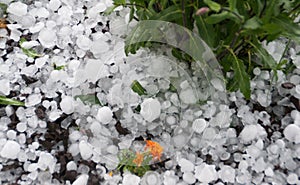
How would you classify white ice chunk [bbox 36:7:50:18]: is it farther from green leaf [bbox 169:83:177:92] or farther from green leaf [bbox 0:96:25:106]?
green leaf [bbox 169:83:177:92]

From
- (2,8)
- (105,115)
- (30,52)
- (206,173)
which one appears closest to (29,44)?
(30,52)

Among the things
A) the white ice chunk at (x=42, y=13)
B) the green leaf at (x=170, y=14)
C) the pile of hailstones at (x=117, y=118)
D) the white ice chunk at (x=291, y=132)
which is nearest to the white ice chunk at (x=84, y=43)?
the pile of hailstones at (x=117, y=118)

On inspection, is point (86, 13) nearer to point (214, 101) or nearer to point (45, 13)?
point (45, 13)

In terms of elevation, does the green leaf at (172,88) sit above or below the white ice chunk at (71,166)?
above

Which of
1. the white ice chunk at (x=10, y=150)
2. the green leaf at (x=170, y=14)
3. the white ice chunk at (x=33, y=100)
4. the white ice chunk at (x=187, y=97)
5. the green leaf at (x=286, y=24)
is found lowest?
the white ice chunk at (x=10, y=150)

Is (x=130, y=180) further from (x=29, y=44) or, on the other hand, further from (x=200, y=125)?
(x=29, y=44)

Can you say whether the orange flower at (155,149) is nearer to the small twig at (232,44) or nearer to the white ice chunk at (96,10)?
the small twig at (232,44)

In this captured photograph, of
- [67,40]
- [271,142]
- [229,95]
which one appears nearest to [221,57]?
[229,95]
